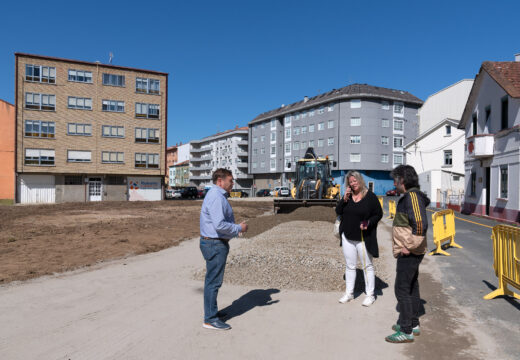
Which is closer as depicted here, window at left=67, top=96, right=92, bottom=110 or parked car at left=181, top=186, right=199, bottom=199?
window at left=67, top=96, right=92, bottom=110

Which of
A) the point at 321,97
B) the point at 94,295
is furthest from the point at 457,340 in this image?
the point at 321,97

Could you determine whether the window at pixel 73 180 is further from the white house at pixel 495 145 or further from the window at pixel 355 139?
the window at pixel 355 139

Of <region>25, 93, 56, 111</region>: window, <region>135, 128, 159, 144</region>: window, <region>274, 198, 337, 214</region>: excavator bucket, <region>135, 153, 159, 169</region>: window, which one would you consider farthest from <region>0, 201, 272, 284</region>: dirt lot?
<region>135, 128, 159, 144</region>: window

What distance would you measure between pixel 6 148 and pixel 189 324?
49.4 metres

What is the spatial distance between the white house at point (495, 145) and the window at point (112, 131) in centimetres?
3636

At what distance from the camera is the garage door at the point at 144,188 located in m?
44.8

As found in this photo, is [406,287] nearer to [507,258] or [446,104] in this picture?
[507,258]

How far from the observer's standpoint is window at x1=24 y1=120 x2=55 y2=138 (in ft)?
131

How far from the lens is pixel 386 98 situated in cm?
5866

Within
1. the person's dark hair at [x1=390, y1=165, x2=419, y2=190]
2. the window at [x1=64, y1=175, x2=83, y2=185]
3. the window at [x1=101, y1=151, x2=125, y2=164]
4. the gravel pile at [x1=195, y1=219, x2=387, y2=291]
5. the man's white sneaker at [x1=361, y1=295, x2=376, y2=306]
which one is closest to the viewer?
the person's dark hair at [x1=390, y1=165, x2=419, y2=190]

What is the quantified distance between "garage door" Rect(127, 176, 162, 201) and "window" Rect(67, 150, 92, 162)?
5242 mm

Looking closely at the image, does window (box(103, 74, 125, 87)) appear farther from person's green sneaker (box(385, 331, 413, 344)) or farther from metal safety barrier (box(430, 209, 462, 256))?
person's green sneaker (box(385, 331, 413, 344))

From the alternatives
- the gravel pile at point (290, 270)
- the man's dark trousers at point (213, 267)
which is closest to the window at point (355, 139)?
the gravel pile at point (290, 270)

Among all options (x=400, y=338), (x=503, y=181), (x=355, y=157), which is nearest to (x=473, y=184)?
(x=503, y=181)
